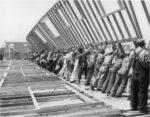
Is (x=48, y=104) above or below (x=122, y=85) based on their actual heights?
below

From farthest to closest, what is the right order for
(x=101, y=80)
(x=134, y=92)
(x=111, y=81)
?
(x=101, y=80) < (x=111, y=81) < (x=134, y=92)

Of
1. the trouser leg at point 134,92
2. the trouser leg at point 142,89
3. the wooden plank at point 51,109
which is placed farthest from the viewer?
the trouser leg at point 134,92

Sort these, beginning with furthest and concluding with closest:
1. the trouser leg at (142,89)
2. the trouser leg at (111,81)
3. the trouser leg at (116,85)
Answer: the trouser leg at (111,81) → the trouser leg at (116,85) → the trouser leg at (142,89)

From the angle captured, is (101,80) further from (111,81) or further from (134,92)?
(134,92)

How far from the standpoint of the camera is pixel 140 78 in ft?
20.2

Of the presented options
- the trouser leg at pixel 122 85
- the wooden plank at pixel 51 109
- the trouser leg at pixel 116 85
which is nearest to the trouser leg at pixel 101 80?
the trouser leg at pixel 116 85

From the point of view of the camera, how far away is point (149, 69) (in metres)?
6.14

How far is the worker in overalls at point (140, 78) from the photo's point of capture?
6125 mm

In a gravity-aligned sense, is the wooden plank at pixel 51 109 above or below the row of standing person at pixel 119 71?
below

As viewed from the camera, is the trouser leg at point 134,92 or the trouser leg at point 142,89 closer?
the trouser leg at point 142,89

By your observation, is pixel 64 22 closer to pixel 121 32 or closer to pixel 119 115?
pixel 121 32

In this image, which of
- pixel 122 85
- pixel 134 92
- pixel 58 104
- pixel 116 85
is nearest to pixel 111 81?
pixel 116 85

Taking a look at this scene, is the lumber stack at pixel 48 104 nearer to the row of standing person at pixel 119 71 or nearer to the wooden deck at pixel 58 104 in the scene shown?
the wooden deck at pixel 58 104

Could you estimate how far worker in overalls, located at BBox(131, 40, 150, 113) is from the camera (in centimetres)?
612
